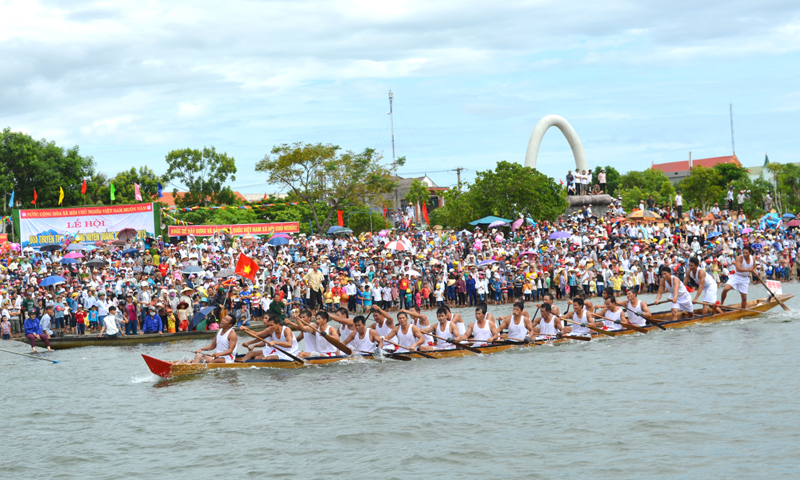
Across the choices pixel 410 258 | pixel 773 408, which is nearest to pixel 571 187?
pixel 410 258

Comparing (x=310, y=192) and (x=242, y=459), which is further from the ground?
(x=310, y=192)

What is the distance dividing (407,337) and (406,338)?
4cm

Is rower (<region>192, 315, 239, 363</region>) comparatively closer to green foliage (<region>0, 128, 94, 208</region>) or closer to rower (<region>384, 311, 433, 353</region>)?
rower (<region>384, 311, 433, 353</region>)

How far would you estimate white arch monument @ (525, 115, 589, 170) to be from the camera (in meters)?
46.5

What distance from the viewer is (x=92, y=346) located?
21.8m

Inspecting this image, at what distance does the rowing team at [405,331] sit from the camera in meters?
16.2

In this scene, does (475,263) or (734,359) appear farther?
(475,263)

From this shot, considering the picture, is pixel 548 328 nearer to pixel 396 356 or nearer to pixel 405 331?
pixel 405 331

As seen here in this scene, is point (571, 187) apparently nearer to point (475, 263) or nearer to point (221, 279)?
point (475, 263)

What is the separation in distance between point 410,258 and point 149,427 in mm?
17415

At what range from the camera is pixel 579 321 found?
59.9 feet

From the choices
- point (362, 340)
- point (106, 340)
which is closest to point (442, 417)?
point (362, 340)

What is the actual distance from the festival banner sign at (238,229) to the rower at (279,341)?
17922 millimetres

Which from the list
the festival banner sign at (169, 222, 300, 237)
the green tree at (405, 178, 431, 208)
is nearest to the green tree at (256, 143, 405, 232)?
the festival banner sign at (169, 222, 300, 237)
